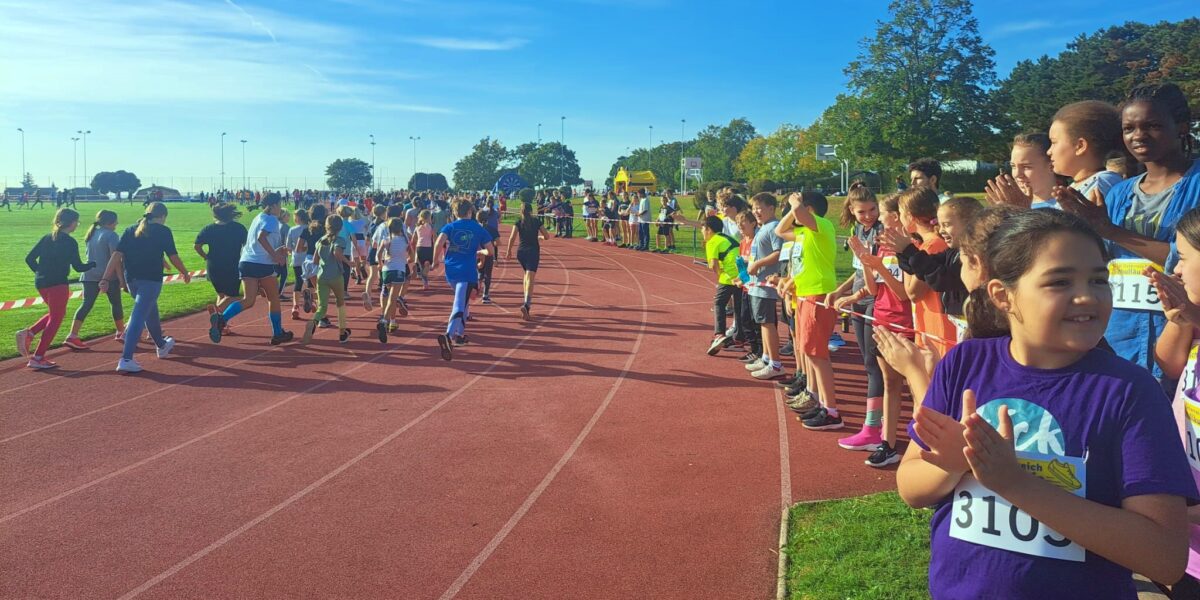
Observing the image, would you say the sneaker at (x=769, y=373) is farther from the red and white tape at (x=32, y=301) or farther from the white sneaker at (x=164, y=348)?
the red and white tape at (x=32, y=301)

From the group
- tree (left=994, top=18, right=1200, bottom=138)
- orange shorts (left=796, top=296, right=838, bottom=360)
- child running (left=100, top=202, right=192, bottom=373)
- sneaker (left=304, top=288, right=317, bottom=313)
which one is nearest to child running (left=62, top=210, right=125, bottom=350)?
child running (left=100, top=202, right=192, bottom=373)

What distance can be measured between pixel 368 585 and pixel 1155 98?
4807mm

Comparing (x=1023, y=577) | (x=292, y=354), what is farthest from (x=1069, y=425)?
(x=292, y=354)

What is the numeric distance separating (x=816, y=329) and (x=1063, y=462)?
549cm

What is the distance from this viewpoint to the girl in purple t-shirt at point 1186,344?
285cm

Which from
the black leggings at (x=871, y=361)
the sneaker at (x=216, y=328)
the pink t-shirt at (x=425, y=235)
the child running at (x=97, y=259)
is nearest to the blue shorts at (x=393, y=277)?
the sneaker at (x=216, y=328)

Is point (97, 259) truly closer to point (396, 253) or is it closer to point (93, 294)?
point (93, 294)

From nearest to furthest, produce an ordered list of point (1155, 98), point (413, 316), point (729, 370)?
point (1155, 98), point (729, 370), point (413, 316)

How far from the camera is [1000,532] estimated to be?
2016 millimetres

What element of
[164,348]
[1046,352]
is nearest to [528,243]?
[164,348]

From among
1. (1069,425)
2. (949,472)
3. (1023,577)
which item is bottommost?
(1023,577)

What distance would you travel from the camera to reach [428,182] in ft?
400

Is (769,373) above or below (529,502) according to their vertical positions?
above

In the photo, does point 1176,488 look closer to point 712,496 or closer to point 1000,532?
point 1000,532
